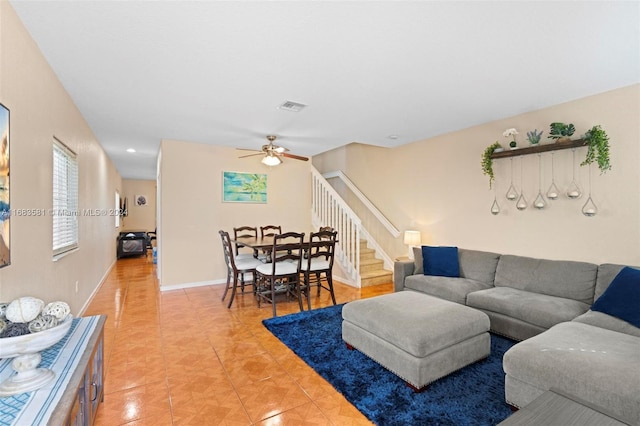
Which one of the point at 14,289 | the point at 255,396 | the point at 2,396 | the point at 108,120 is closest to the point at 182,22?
the point at 14,289

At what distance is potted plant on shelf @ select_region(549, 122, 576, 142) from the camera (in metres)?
3.29

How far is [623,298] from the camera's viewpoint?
2.34 metres

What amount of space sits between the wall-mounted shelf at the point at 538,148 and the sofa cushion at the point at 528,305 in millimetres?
1671

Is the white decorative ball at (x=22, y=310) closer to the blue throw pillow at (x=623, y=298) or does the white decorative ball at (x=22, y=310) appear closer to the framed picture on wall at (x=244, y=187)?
the blue throw pillow at (x=623, y=298)

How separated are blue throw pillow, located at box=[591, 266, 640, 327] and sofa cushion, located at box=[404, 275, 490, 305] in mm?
1056

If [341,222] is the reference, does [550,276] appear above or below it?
below

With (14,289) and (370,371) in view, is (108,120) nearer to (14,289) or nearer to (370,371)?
(14,289)

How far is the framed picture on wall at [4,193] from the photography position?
5.52 feet

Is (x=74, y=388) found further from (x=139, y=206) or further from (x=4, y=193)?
(x=139, y=206)

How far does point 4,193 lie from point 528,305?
13.1ft

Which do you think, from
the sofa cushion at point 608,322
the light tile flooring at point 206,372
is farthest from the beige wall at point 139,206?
the sofa cushion at point 608,322

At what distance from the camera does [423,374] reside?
2.07 meters

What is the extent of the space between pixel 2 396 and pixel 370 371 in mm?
2099

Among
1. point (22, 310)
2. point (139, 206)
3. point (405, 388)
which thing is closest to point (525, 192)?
point (405, 388)
